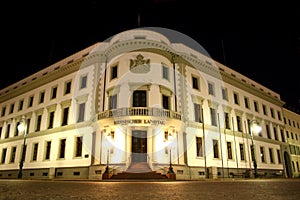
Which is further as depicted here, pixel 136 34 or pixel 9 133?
pixel 9 133

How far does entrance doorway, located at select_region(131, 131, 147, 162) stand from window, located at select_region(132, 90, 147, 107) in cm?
246

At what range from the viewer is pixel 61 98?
2630 centimetres

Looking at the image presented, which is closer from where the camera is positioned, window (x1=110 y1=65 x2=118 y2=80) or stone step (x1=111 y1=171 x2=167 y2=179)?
stone step (x1=111 y1=171 x2=167 y2=179)

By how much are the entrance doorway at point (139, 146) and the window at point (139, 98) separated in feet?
8.06

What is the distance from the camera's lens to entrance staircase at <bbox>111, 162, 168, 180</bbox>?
56.5 ft

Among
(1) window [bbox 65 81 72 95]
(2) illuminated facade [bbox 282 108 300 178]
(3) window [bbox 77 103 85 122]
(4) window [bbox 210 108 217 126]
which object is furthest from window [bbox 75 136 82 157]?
(2) illuminated facade [bbox 282 108 300 178]

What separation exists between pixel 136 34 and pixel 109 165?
12.3 meters

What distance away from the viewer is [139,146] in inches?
788

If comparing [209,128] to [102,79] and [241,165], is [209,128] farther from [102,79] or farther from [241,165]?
[102,79]

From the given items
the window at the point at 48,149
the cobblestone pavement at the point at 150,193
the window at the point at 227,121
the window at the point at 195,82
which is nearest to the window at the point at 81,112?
the window at the point at 48,149

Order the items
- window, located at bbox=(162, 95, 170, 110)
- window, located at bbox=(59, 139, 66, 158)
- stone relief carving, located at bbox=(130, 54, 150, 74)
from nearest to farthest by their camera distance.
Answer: stone relief carving, located at bbox=(130, 54, 150, 74) → window, located at bbox=(162, 95, 170, 110) → window, located at bbox=(59, 139, 66, 158)

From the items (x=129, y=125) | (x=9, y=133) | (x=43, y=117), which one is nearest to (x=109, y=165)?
(x=129, y=125)

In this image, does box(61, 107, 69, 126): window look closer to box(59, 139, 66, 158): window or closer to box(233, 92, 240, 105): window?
box(59, 139, 66, 158): window

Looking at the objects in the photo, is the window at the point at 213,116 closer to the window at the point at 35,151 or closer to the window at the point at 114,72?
the window at the point at 114,72
